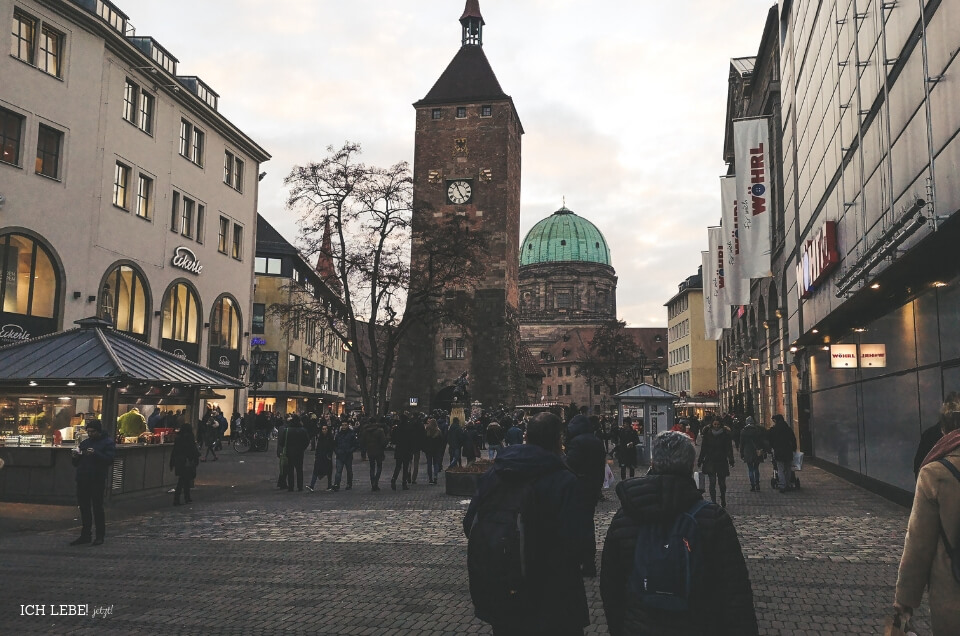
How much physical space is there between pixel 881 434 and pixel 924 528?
15443 millimetres

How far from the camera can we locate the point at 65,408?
16781 mm

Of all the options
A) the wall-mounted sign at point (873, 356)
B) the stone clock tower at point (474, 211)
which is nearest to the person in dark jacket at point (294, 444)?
the wall-mounted sign at point (873, 356)

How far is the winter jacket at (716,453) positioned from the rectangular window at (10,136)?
21944 mm

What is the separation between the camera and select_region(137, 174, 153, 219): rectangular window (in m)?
32.1

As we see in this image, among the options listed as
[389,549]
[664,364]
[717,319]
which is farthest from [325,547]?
[664,364]

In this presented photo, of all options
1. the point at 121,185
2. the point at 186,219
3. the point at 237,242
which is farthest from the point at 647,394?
the point at 237,242

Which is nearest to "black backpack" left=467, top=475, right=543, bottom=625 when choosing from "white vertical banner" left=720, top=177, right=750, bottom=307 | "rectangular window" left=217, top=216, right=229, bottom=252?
"white vertical banner" left=720, top=177, right=750, bottom=307

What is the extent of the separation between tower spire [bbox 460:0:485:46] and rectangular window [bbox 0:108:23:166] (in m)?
50.4

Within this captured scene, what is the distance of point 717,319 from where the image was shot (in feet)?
130

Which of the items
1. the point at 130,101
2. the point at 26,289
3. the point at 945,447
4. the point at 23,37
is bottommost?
the point at 945,447

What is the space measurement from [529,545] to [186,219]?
35.0 m

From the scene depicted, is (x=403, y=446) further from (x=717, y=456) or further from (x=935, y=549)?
(x=935, y=549)

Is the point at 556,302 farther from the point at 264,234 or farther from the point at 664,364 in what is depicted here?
the point at 264,234

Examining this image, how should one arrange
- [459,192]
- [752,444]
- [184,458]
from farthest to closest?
1. [459,192]
2. [752,444]
3. [184,458]
